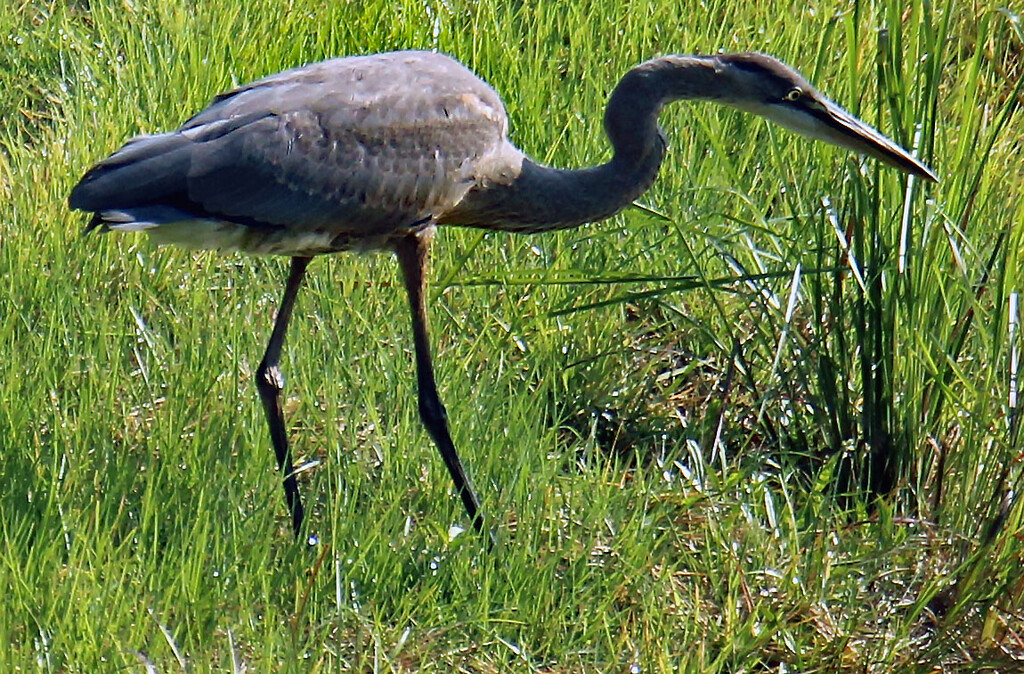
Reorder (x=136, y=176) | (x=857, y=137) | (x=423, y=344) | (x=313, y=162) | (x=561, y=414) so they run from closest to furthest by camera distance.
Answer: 1. (x=136, y=176)
2. (x=313, y=162)
3. (x=857, y=137)
4. (x=423, y=344)
5. (x=561, y=414)

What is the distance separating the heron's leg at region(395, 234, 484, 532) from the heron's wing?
0.34 feet

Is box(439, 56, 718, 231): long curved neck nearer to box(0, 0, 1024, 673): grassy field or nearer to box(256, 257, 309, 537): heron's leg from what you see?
box(0, 0, 1024, 673): grassy field

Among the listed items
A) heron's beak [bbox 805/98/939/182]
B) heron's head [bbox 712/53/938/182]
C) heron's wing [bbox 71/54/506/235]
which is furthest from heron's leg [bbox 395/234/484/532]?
heron's beak [bbox 805/98/939/182]

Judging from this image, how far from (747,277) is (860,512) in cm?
58

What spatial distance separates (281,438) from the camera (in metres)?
3.50

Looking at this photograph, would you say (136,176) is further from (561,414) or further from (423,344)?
(561,414)

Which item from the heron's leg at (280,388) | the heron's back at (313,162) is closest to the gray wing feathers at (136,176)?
the heron's back at (313,162)

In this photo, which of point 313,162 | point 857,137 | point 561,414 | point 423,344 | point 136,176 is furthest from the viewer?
point 561,414

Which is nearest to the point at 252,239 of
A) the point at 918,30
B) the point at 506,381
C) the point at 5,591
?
the point at 506,381

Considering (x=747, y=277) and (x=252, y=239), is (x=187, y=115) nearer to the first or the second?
(x=252, y=239)

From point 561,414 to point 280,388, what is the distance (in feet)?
2.32

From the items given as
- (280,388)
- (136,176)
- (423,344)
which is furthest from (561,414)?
(136,176)

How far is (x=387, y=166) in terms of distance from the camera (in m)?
3.41

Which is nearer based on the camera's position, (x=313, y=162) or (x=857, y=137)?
(x=313, y=162)
